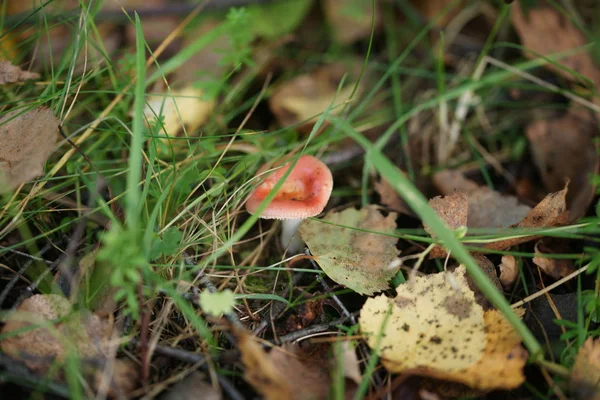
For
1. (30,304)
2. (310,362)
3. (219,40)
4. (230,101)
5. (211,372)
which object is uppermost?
(219,40)

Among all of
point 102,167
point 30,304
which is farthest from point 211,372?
point 102,167

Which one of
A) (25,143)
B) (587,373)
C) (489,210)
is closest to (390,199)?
(489,210)

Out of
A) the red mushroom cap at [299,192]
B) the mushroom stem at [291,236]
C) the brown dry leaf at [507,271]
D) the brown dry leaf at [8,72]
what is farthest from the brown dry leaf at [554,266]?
the brown dry leaf at [8,72]

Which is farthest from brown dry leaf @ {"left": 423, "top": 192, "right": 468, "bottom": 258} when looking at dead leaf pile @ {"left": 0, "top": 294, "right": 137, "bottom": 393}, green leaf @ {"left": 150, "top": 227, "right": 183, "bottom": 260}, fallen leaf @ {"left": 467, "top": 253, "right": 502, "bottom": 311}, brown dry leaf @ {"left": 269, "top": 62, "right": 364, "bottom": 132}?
dead leaf pile @ {"left": 0, "top": 294, "right": 137, "bottom": 393}

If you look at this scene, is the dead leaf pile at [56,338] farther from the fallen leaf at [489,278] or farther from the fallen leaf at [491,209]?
the fallen leaf at [491,209]

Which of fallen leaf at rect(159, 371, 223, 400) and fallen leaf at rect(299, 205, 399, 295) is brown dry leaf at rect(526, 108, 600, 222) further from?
fallen leaf at rect(159, 371, 223, 400)

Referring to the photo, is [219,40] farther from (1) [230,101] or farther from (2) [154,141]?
(2) [154,141]
